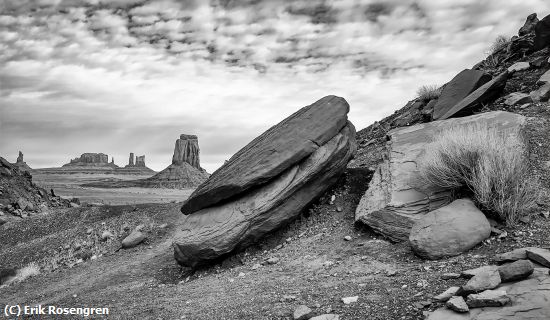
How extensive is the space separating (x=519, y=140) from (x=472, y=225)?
3.14 metres

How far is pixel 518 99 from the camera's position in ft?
33.7

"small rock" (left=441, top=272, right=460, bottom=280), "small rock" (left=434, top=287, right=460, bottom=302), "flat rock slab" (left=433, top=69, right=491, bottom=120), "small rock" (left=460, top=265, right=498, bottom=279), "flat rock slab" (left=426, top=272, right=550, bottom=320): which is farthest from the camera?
"flat rock slab" (left=433, top=69, right=491, bottom=120)

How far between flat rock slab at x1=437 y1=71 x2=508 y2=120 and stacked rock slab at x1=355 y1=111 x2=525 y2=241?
710mm

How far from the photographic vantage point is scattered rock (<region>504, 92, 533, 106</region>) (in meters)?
10.2

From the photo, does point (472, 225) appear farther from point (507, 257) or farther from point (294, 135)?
point (294, 135)

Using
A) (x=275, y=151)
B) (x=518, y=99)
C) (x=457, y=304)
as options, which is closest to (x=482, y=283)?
(x=457, y=304)

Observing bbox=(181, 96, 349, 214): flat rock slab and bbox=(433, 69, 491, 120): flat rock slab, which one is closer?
bbox=(181, 96, 349, 214): flat rock slab

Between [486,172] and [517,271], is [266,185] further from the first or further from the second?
[517,271]

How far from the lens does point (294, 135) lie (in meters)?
9.57

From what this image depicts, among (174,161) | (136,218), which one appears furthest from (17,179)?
(174,161)

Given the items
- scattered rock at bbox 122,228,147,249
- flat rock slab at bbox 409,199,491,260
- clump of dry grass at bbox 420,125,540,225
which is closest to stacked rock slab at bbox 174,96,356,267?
clump of dry grass at bbox 420,125,540,225

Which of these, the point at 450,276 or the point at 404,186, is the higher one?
the point at 404,186

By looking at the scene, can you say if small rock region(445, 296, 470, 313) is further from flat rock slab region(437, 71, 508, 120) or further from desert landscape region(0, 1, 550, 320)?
flat rock slab region(437, 71, 508, 120)

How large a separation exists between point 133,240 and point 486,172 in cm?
1109
